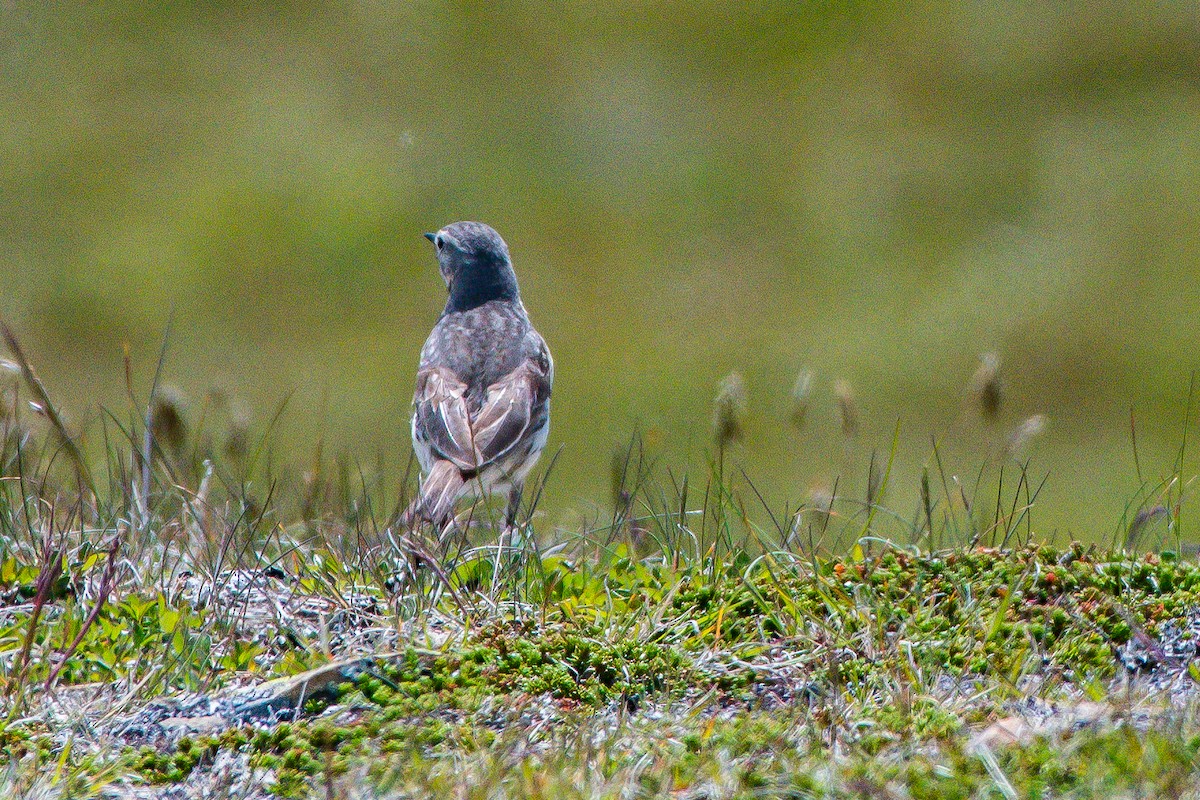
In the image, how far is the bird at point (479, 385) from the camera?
8.00 m

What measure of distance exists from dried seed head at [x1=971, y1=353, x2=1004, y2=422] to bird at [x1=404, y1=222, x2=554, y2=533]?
2267 millimetres

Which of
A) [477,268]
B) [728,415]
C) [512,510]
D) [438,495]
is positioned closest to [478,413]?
[438,495]

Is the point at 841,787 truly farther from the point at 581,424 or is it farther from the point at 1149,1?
the point at 1149,1

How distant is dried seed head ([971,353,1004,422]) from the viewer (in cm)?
655

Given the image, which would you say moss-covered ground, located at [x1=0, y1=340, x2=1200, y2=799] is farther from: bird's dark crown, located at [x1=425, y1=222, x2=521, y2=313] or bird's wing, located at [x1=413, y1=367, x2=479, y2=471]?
bird's dark crown, located at [x1=425, y1=222, x2=521, y2=313]

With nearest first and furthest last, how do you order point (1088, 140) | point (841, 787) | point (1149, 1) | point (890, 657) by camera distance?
point (841, 787) → point (890, 657) → point (1088, 140) → point (1149, 1)

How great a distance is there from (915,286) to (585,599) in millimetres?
14144

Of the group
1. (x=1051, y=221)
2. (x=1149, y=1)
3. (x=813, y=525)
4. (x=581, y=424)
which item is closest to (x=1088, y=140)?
(x=1051, y=221)

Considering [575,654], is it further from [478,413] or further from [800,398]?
[478,413]

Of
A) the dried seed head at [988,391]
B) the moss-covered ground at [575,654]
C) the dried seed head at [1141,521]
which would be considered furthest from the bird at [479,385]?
the dried seed head at [1141,521]

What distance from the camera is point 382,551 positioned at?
20.1 feet

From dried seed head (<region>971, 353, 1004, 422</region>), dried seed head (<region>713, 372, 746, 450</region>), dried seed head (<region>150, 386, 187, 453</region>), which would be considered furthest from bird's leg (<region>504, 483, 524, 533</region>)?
dried seed head (<region>971, 353, 1004, 422</region>)

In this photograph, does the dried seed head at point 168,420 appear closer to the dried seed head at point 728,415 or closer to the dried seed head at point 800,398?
the dried seed head at point 728,415

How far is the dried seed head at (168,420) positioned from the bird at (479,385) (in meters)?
1.13
